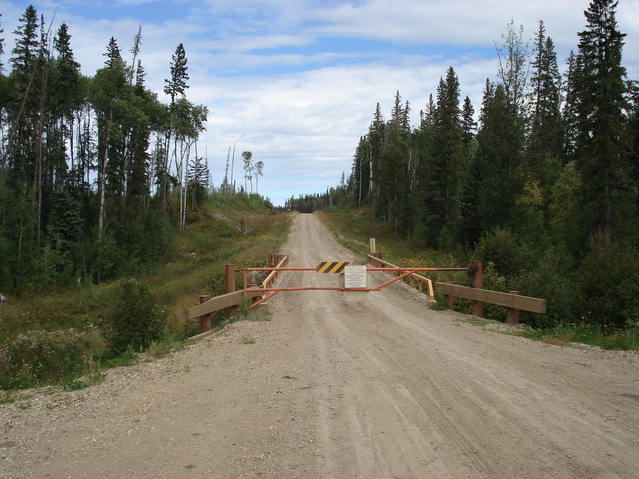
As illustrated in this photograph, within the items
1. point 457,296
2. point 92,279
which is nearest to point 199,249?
point 92,279

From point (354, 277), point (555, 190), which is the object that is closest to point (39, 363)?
point (354, 277)

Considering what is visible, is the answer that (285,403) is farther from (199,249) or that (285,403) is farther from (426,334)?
(199,249)

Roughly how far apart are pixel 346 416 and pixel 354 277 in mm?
8372

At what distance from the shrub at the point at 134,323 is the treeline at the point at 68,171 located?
73.6ft

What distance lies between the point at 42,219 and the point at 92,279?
681 cm

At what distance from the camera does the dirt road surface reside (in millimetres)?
4203

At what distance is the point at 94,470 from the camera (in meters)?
4.17

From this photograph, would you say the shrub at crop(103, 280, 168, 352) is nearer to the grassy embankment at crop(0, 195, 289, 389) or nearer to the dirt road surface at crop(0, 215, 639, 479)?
the grassy embankment at crop(0, 195, 289, 389)

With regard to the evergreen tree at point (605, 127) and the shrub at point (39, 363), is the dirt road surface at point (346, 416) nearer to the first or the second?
the shrub at point (39, 363)

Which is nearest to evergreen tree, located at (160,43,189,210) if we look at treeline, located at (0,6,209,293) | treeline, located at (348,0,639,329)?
treeline, located at (0,6,209,293)

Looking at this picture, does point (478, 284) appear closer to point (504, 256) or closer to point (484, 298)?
point (484, 298)

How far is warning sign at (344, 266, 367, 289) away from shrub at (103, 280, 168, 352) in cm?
522

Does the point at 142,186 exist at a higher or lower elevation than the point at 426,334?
higher

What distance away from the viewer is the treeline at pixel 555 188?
11.9 metres
